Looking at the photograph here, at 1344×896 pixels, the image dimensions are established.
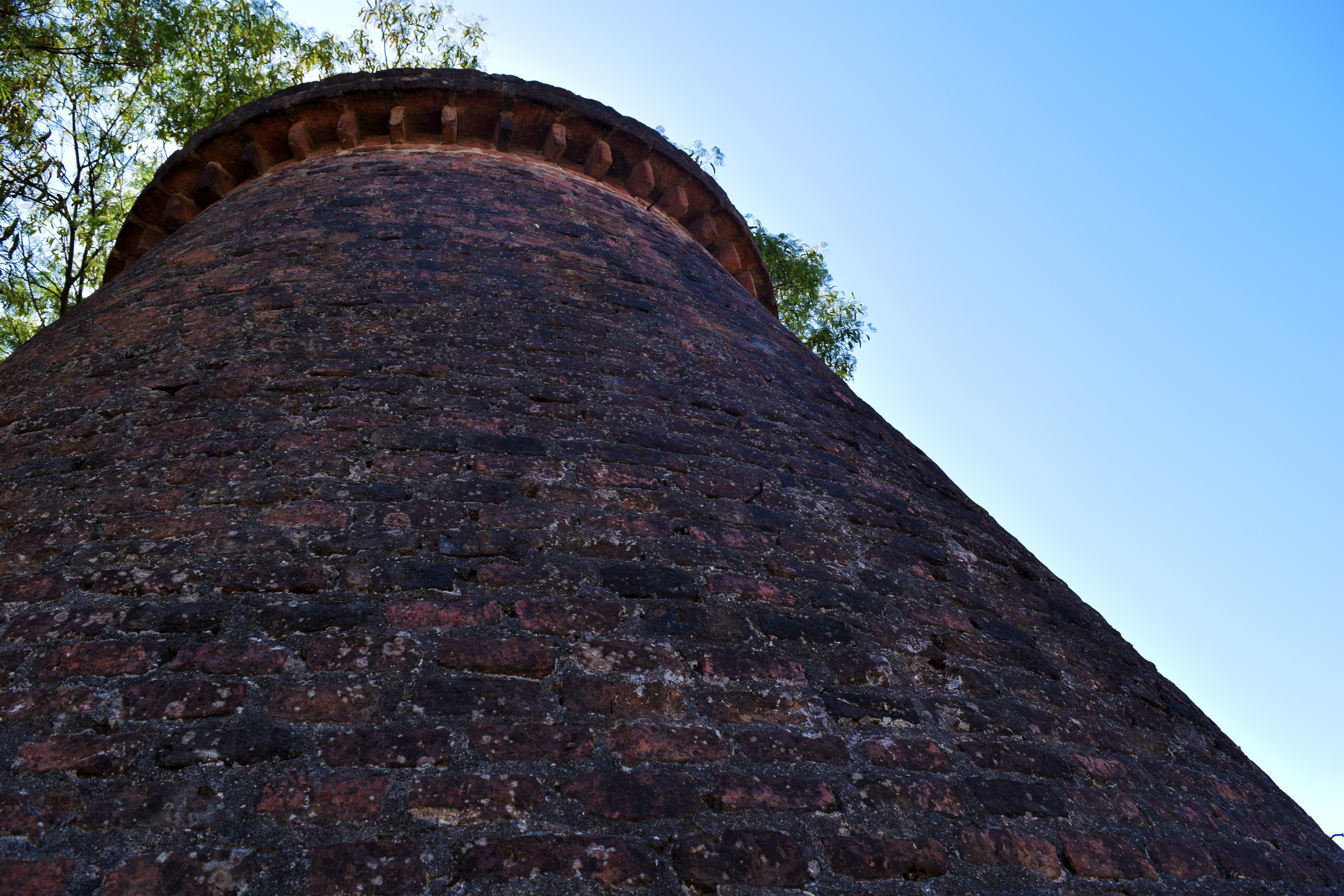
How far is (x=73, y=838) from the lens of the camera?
3.65 feet

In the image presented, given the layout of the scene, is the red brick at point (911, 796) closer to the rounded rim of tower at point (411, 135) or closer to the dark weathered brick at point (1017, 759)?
the dark weathered brick at point (1017, 759)

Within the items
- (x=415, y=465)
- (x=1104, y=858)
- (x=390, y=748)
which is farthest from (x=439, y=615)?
(x=1104, y=858)

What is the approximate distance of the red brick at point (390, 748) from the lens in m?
1.26

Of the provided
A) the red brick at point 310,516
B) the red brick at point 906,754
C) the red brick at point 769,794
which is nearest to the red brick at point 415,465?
the red brick at point 310,516

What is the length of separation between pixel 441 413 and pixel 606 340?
72 cm

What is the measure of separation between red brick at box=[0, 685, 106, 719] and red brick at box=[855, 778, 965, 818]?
1.30m

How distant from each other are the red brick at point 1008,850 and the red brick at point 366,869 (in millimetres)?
897

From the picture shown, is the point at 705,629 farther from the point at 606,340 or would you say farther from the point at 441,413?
the point at 606,340

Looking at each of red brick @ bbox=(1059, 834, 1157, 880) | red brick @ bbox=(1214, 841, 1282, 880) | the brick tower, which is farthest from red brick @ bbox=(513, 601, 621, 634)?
red brick @ bbox=(1214, 841, 1282, 880)

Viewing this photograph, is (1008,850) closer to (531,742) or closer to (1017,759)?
(1017,759)

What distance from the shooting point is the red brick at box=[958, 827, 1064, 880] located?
4.50 feet

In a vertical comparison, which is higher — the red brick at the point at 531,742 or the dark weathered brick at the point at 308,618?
the red brick at the point at 531,742

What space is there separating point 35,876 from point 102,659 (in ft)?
1.34

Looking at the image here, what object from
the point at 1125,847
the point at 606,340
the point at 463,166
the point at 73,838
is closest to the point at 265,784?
the point at 73,838
